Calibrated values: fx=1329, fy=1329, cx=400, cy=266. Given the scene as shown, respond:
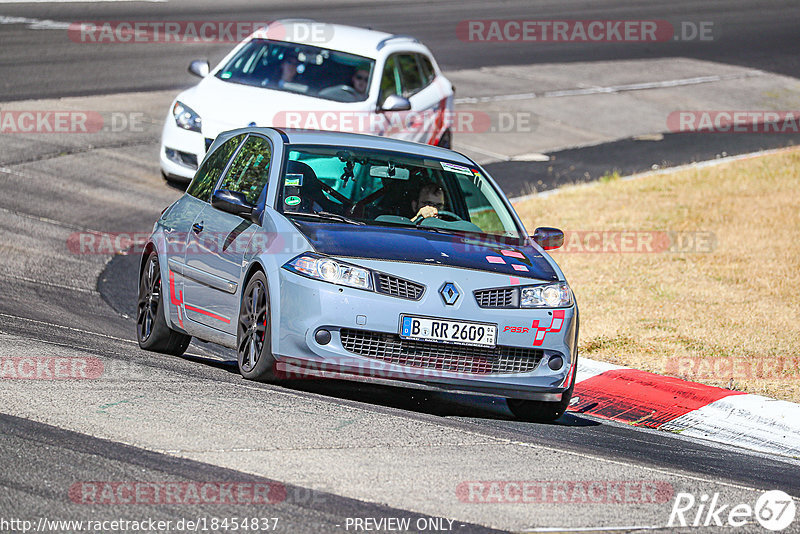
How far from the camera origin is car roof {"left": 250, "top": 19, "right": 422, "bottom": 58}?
51.1 feet

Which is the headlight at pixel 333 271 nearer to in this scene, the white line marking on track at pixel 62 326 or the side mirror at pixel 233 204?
the side mirror at pixel 233 204

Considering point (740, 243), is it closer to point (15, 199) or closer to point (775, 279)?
point (775, 279)

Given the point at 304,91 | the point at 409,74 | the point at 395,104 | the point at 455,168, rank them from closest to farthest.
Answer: the point at 455,168 → the point at 304,91 → the point at 395,104 → the point at 409,74

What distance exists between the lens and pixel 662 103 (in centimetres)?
2534

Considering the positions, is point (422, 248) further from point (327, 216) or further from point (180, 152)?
point (180, 152)

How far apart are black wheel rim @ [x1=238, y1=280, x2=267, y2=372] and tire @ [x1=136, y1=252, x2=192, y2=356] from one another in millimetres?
1314

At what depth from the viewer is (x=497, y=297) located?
24.9ft

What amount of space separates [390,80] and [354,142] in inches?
270

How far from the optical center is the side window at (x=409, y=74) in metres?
16.1

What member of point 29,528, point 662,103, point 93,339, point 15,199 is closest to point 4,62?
point 15,199

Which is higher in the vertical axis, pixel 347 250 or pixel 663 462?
pixel 347 250

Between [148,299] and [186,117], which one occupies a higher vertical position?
[186,117]

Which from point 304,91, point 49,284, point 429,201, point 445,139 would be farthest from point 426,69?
point 429,201

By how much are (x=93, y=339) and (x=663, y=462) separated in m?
4.24
